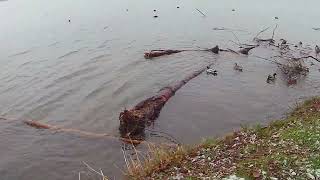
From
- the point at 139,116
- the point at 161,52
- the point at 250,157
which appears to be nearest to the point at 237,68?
the point at 161,52

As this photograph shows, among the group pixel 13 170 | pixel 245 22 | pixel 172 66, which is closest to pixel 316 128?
pixel 13 170

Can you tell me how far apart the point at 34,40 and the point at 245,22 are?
2095 centimetres

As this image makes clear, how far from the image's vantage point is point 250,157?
489 inches

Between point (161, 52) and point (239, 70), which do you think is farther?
point (161, 52)

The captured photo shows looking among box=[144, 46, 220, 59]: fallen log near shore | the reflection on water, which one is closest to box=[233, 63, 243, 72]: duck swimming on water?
the reflection on water

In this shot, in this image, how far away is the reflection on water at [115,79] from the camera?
18953 millimetres

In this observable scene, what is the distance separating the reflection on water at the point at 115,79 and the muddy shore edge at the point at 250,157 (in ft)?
12.6

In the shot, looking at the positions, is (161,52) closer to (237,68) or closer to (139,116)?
(237,68)

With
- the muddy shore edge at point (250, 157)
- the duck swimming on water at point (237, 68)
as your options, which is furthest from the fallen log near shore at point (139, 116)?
the duck swimming on water at point (237, 68)

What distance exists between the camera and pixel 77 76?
2930 cm

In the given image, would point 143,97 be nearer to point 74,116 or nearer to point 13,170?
point 74,116

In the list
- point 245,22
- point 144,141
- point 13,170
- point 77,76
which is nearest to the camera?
point 13,170

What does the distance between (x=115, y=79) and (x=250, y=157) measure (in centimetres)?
1703

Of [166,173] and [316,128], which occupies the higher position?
[316,128]
